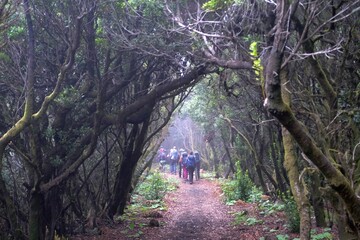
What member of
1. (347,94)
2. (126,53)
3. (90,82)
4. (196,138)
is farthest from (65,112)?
(196,138)

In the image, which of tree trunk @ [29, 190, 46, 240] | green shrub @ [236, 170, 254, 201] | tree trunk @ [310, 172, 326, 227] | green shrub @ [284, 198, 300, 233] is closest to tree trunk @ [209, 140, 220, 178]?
green shrub @ [236, 170, 254, 201]

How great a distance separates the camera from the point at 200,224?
13203 millimetres

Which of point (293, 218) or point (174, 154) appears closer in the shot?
point (293, 218)

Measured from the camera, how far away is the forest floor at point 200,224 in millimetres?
11195

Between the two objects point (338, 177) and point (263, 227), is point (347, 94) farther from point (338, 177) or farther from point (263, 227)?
point (263, 227)

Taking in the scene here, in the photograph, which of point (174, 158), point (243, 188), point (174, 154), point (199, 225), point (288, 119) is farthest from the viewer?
point (174, 158)

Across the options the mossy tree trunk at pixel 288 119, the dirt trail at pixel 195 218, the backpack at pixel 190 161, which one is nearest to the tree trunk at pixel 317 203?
the dirt trail at pixel 195 218

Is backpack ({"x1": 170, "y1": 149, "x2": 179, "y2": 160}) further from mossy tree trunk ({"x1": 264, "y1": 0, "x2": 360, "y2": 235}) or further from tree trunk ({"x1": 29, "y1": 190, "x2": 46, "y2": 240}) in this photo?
mossy tree trunk ({"x1": 264, "y1": 0, "x2": 360, "y2": 235})

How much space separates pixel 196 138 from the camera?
41875 mm

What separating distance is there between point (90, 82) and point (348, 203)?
7235 millimetres

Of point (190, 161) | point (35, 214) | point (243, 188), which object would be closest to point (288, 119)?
point (35, 214)

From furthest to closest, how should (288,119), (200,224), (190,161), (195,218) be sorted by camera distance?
(190,161) → (195,218) → (200,224) → (288,119)

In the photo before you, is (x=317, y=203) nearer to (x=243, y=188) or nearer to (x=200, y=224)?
(x=200, y=224)

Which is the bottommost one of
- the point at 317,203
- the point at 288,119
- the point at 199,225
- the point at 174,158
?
the point at 199,225
